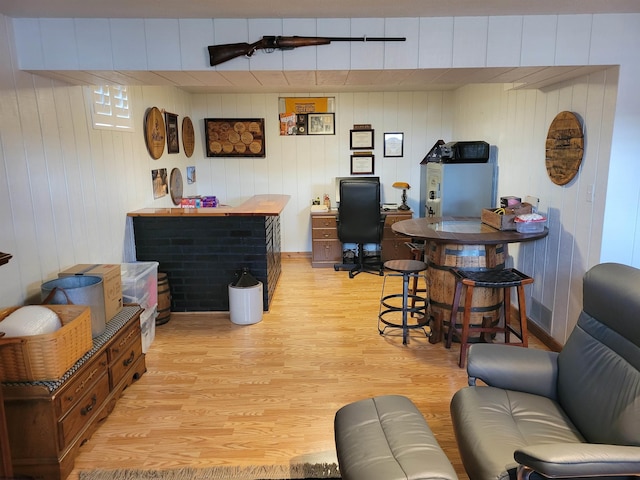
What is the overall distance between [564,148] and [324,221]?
3.25 m

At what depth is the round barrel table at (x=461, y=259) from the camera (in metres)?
3.22

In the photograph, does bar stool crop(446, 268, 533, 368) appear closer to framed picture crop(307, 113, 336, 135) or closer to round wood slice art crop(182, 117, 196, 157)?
framed picture crop(307, 113, 336, 135)

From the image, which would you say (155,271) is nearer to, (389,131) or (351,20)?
(351,20)

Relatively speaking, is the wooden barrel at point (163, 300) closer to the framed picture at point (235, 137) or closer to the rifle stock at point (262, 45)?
the rifle stock at point (262, 45)

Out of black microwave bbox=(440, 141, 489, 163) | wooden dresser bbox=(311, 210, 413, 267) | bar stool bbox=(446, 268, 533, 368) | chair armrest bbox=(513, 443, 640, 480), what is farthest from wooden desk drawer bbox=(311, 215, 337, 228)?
chair armrest bbox=(513, 443, 640, 480)

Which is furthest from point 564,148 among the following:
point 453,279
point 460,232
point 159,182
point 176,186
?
point 176,186

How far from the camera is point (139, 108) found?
4.25 meters

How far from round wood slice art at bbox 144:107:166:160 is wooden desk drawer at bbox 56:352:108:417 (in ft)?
8.16

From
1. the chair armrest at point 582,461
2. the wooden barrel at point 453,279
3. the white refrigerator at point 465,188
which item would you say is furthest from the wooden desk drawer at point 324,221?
the chair armrest at point 582,461

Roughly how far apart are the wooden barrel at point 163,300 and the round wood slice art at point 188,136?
2207 millimetres

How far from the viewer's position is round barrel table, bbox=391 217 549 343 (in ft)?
10.6

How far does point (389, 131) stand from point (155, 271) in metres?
3.82

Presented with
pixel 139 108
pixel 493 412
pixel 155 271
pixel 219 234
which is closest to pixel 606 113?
pixel 493 412

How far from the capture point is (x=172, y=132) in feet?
17.2
